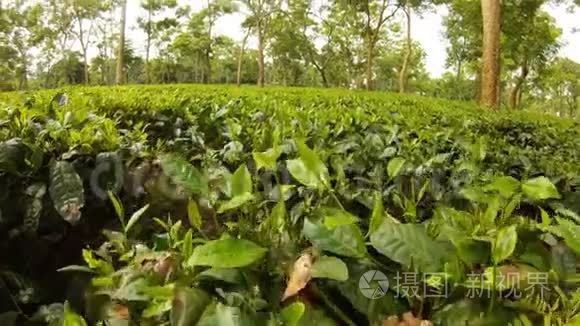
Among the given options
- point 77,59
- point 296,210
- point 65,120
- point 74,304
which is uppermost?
point 77,59

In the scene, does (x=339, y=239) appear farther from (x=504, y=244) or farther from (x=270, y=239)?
(x=504, y=244)

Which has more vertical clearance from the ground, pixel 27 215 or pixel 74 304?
pixel 27 215

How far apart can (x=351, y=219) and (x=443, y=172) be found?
3.35 ft

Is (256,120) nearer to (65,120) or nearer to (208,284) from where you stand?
(65,120)

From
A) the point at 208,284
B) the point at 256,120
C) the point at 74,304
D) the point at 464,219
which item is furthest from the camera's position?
the point at 256,120

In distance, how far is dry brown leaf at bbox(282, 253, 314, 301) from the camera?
0.77 m

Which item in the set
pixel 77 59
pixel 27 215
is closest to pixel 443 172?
pixel 27 215

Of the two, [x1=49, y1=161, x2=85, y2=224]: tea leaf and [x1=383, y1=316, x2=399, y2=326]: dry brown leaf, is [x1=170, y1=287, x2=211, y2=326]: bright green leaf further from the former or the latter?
[x1=49, y1=161, x2=85, y2=224]: tea leaf

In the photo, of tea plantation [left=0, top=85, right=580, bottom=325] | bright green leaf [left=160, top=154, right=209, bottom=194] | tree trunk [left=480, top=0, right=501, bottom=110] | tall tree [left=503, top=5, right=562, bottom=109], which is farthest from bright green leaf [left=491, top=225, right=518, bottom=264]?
tall tree [left=503, top=5, right=562, bottom=109]

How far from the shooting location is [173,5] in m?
32.8

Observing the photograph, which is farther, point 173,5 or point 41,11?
point 41,11

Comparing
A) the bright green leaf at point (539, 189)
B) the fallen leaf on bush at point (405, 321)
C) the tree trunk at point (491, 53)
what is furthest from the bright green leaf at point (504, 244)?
the tree trunk at point (491, 53)

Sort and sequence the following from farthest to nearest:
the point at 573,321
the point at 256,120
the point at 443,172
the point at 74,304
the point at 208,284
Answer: the point at 256,120 → the point at 443,172 → the point at 74,304 → the point at 208,284 → the point at 573,321

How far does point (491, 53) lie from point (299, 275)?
10.7 metres
